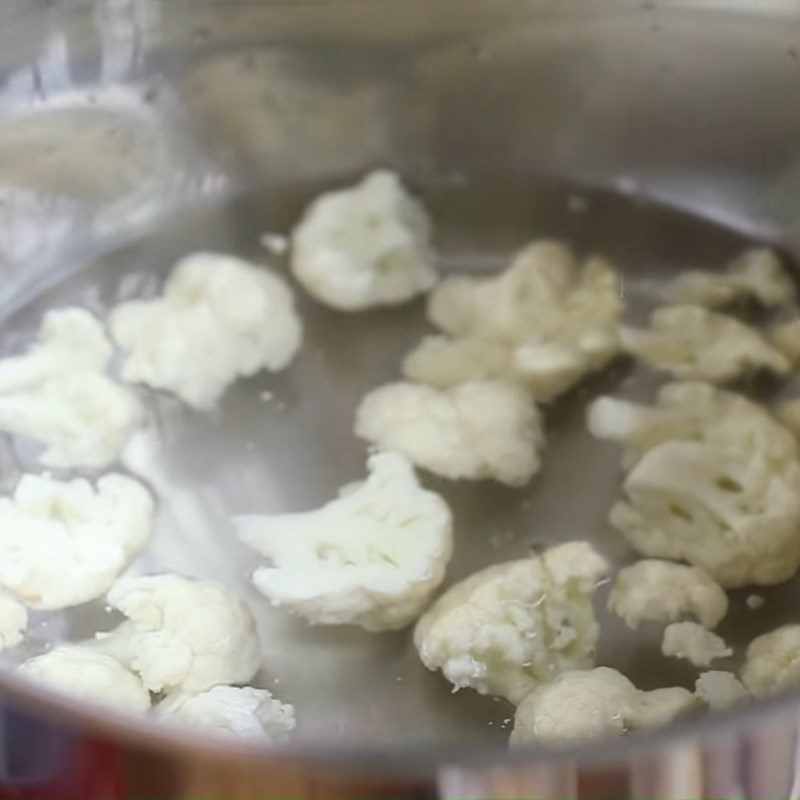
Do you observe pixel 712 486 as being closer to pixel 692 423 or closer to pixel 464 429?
pixel 692 423

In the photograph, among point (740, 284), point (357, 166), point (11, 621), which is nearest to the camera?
point (11, 621)

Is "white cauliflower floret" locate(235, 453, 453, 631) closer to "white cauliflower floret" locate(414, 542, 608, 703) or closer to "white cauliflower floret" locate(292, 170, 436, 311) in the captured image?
A: "white cauliflower floret" locate(414, 542, 608, 703)

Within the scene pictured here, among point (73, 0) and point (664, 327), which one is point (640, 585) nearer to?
point (664, 327)

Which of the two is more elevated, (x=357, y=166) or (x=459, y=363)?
(x=357, y=166)

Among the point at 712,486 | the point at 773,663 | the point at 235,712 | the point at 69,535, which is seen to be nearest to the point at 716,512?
the point at 712,486

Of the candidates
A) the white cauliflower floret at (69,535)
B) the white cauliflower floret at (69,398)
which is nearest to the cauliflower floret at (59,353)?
the white cauliflower floret at (69,398)

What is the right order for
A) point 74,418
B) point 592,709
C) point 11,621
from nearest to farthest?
1. point 592,709
2. point 11,621
3. point 74,418

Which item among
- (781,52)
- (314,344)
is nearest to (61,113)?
(314,344)
